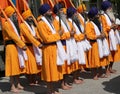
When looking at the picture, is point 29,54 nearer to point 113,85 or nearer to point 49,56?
point 49,56

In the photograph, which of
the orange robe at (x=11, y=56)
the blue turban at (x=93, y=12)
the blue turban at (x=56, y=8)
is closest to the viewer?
the orange robe at (x=11, y=56)

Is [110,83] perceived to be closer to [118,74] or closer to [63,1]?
[118,74]

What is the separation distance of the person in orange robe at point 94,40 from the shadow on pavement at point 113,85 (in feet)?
1.53

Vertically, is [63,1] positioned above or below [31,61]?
above

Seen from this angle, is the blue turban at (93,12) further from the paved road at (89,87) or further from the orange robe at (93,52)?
the paved road at (89,87)

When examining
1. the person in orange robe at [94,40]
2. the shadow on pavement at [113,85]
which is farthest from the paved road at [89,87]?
the person in orange robe at [94,40]

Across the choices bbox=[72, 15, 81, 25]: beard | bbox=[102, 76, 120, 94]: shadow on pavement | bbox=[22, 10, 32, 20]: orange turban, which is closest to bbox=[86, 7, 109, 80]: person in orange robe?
bbox=[72, 15, 81, 25]: beard

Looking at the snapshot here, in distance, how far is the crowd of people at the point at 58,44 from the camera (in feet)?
26.6

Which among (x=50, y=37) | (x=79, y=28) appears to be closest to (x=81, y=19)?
(x=79, y=28)

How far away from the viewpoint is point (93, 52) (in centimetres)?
985

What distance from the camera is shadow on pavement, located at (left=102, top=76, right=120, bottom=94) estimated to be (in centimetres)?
864

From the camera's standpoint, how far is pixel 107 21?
9883 millimetres

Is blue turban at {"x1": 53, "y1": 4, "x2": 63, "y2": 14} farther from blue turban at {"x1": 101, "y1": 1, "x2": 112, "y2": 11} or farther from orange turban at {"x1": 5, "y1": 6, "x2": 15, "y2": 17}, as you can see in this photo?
blue turban at {"x1": 101, "y1": 1, "x2": 112, "y2": 11}

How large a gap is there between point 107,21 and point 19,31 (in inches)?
87.8
